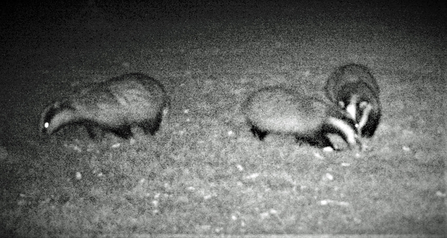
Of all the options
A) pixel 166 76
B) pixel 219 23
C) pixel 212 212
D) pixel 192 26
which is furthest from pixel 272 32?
pixel 212 212

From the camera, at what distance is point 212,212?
4.07 metres

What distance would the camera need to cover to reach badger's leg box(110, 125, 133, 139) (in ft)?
16.2

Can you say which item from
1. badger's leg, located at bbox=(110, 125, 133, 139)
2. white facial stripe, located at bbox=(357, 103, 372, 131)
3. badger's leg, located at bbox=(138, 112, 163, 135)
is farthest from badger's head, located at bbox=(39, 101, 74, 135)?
white facial stripe, located at bbox=(357, 103, 372, 131)

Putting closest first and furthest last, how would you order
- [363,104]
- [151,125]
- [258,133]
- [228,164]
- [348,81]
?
[228,164]
[363,104]
[258,133]
[151,125]
[348,81]

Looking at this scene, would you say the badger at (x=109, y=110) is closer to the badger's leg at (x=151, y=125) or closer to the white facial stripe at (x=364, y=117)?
the badger's leg at (x=151, y=125)

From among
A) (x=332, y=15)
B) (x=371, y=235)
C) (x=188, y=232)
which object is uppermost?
(x=332, y=15)

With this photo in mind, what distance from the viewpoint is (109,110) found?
482 cm

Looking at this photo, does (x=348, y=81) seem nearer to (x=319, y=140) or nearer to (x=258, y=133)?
(x=319, y=140)

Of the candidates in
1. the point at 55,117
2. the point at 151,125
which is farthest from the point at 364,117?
the point at 55,117

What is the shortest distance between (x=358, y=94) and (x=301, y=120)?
1.06 m

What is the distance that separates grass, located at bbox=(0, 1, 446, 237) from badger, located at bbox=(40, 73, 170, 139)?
201mm

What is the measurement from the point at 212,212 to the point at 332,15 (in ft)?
19.4

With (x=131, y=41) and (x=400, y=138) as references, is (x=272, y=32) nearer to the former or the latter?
(x=131, y=41)

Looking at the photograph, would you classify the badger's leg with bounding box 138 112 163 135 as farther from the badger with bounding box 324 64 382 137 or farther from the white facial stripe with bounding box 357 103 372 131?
the white facial stripe with bounding box 357 103 372 131
